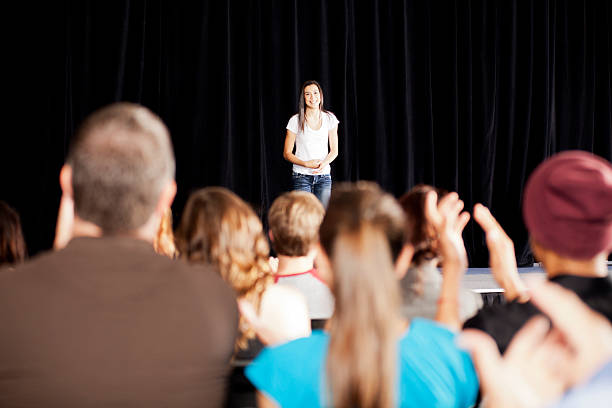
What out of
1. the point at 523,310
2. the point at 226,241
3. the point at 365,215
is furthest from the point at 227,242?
the point at 523,310

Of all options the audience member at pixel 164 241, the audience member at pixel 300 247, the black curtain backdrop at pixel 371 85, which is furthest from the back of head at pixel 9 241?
the black curtain backdrop at pixel 371 85

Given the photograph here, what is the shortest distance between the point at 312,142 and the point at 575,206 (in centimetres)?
357

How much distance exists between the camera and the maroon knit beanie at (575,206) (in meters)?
0.99

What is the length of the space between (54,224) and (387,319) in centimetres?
471

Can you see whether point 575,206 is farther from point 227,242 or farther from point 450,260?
point 227,242

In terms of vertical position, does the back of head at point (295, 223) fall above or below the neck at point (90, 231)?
below

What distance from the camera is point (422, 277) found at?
5.75 ft

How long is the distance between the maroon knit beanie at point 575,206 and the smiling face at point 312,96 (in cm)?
349

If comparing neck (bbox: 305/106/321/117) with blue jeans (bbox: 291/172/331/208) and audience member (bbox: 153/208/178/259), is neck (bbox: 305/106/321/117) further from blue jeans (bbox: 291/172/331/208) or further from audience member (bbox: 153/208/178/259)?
audience member (bbox: 153/208/178/259)

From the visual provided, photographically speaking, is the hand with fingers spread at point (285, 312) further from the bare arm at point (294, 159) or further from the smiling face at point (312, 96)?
the smiling face at point (312, 96)

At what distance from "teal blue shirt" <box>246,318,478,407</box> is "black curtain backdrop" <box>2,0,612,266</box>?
4.16 meters

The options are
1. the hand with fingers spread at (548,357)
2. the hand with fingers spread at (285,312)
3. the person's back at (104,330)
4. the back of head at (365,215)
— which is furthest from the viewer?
the hand with fingers spread at (285,312)

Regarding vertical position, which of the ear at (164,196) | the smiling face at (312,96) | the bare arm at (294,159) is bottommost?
the bare arm at (294,159)

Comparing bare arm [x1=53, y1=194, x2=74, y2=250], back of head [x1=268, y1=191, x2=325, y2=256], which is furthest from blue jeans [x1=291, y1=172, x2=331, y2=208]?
bare arm [x1=53, y1=194, x2=74, y2=250]
